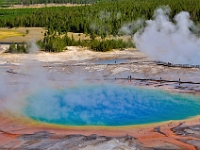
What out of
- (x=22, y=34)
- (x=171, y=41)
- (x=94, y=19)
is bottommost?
(x=22, y=34)

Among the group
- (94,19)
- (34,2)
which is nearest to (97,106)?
(94,19)

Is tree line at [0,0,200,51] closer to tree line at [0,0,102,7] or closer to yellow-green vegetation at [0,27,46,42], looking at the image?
yellow-green vegetation at [0,27,46,42]

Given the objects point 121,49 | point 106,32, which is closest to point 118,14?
point 106,32

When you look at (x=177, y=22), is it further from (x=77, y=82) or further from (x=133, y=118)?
(x=133, y=118)

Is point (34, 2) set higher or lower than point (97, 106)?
higher

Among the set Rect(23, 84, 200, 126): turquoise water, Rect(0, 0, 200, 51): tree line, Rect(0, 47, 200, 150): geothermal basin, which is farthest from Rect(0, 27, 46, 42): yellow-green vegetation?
Rect(23, 84, 200, 126): turquoise water

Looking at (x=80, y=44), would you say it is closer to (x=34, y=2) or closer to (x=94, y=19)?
(x=94, y=19)
